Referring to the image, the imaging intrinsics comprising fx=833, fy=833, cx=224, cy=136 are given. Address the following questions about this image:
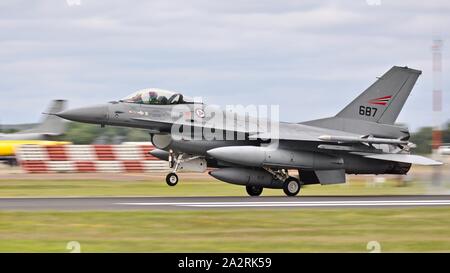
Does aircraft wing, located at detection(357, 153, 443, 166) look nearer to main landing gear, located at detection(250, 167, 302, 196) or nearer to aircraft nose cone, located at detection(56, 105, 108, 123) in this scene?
main landing gear, located at detection(250, 167, 302, 196)

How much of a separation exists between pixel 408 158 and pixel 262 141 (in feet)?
13.3

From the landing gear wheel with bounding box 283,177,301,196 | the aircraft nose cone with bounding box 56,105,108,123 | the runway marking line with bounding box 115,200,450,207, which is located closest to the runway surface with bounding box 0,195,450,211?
the runway marking line with bounding box 115,200,450,207

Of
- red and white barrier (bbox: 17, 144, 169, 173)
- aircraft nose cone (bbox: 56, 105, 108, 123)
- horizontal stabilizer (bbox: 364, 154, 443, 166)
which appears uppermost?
aircraft nose cone (bbox: 56, 105, 108, 123)

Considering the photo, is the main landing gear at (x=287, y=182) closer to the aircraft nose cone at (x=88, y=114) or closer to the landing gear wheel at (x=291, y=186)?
the landing gear wheel at (x=291, y=186)

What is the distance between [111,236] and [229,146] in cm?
1037

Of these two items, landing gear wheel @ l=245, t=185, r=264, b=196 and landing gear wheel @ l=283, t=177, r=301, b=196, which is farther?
landing gear wheel @ l=245, t=185, r=264, b=196

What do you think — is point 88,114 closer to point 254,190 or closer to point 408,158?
point 254,190

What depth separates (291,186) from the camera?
2297 centimetres

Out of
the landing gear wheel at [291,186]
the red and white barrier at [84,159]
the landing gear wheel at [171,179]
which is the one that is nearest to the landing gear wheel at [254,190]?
the landing gear wheel at [291,186]

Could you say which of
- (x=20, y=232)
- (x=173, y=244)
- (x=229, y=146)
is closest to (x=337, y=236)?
(x=173, y=244)

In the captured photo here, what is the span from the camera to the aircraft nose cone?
22.3 meters

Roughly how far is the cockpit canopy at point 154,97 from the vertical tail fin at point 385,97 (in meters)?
5.20

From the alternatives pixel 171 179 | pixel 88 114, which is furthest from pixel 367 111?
pixel 88 114

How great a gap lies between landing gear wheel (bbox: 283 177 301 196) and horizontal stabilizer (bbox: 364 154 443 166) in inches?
83.7
